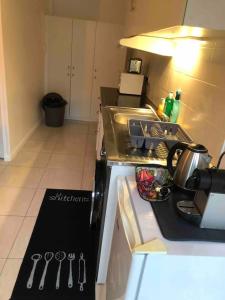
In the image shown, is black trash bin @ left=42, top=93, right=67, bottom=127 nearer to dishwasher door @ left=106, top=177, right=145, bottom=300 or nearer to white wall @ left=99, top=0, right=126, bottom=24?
white wall @ left=99, top=0, right=126, bottom=24

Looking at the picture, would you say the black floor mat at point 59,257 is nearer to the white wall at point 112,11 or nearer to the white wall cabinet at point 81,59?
the white wall cabinet at point 81,59

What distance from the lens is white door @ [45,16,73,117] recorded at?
386 cm

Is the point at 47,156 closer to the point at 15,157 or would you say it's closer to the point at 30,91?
the point at 15,157

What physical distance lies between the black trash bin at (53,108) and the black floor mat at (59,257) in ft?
6.87

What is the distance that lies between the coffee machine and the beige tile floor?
3.05 feet

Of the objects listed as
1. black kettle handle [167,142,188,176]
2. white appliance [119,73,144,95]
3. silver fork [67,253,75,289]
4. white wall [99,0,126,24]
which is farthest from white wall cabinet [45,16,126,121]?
black kettle handle [167,142,188,176]

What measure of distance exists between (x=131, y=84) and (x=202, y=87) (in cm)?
151

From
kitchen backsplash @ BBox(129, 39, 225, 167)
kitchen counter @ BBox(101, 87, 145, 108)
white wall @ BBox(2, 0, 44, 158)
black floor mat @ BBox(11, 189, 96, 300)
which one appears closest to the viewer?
kitchen backsplash @ BBox(129, 39, 225, 167)

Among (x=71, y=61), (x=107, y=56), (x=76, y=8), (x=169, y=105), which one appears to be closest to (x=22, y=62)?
(x=71, y=61)

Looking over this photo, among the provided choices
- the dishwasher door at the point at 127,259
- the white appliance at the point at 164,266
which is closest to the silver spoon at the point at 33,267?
the dishwasher door at the point at 127,259

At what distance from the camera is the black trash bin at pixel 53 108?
4.00m

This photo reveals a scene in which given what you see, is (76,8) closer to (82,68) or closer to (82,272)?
(82,68)

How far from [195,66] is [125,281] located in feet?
4.16

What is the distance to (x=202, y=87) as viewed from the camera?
1395 mm
